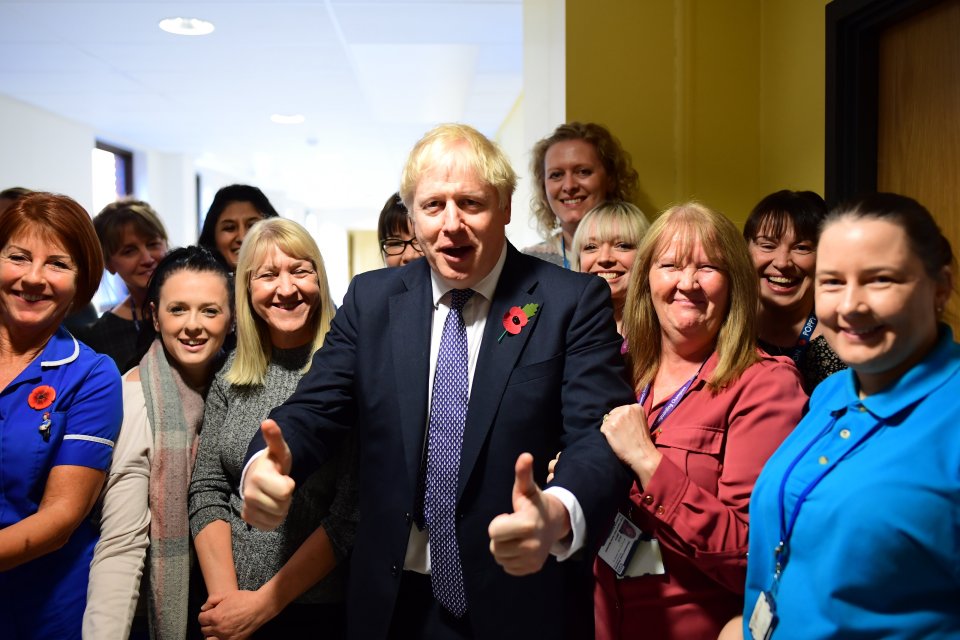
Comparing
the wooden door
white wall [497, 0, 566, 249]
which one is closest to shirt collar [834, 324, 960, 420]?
the wooden door

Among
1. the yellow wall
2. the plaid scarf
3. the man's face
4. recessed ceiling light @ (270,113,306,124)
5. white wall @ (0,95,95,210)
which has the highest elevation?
recessed ceiling light @ (270,113,306,124)

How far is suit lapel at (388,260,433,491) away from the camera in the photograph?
1630 mm

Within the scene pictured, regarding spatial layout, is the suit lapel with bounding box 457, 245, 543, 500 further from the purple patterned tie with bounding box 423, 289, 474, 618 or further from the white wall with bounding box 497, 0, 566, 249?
the white wall with bounding box 497, 0, 566, 249

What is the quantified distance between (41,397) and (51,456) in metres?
0.14

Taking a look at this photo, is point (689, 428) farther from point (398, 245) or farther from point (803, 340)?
point (398, 245)

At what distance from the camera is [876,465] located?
1216 millimetres

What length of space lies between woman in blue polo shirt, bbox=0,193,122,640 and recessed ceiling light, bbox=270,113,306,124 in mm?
5544

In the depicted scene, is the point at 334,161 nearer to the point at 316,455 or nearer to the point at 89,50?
the point at 89,50

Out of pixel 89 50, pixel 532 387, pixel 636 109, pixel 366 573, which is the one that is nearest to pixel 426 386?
pixel 532 387

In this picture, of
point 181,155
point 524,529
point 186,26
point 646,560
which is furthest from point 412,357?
point 181,155

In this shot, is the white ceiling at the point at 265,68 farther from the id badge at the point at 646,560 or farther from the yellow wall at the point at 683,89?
the id badge at the point at 646,560

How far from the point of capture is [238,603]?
78.1 inches

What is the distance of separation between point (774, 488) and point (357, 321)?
914mm

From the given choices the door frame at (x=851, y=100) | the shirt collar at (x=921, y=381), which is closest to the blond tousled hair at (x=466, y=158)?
the shirt collar at (x=921, y=381)
